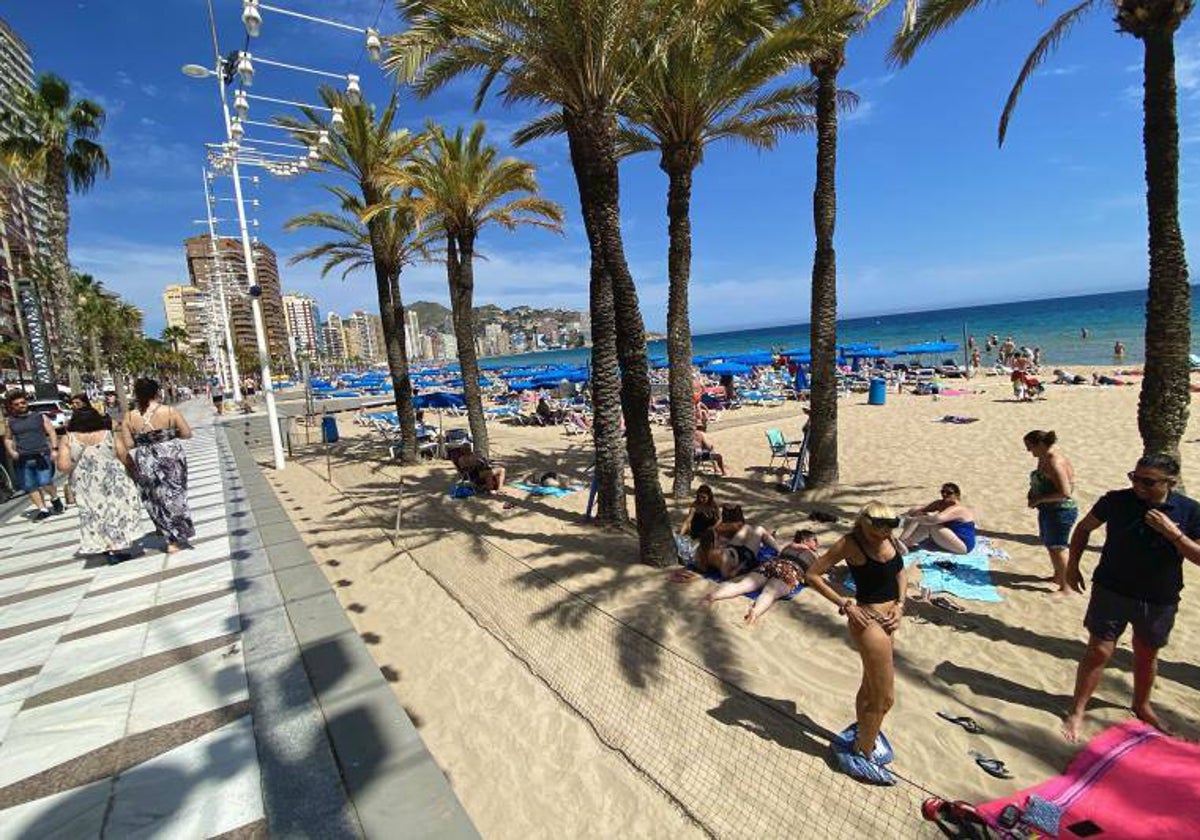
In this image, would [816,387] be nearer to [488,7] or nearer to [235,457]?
[488,7]

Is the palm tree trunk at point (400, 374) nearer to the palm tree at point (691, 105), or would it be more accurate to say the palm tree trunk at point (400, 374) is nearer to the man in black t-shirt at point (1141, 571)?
the palm tree at point (691, 105)

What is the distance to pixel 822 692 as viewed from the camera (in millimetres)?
3773

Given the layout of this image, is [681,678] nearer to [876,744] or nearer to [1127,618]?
[876,744]

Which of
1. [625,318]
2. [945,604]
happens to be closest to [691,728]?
[945,604]

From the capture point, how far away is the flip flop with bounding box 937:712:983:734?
334 cm

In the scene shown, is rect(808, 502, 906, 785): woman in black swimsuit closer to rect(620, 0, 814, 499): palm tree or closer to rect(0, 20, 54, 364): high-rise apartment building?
rect(620, 0, 814, 499): palm tree

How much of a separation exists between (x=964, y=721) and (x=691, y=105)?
795cm

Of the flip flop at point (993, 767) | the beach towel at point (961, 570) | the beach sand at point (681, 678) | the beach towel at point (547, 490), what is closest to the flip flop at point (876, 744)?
the beach sand at point (681, 678)

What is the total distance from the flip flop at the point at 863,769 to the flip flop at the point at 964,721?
2.42 ft

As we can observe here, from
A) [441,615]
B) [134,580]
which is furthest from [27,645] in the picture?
[441,615]

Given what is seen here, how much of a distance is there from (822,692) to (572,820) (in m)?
1.87

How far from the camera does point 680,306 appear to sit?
891cm

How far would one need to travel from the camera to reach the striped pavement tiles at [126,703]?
2.76m

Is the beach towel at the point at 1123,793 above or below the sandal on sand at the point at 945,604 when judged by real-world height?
above
